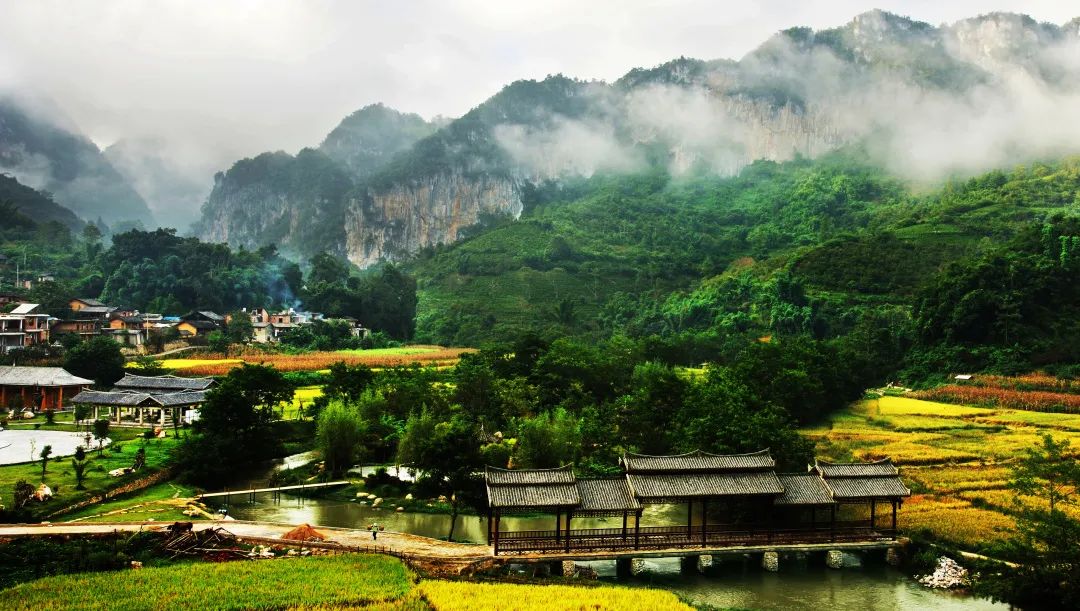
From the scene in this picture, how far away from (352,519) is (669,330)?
57.4 metres

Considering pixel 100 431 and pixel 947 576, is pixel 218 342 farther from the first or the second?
pixel 947 576

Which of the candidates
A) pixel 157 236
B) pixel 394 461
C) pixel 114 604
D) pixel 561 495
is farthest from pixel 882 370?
pixel 157 236

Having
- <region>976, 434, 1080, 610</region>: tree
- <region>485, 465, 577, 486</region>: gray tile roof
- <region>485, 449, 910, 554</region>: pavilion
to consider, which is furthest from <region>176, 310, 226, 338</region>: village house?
Answer: <region>976, 434, 1080, 610</region>: tree

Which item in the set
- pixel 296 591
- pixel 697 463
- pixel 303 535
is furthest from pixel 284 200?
pixel 296 591

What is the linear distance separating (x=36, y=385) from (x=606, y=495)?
123 feet

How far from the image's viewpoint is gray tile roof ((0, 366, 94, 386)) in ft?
145

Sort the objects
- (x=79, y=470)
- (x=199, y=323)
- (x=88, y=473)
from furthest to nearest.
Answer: (x=199, y=323)
(x=88, y=473)
(x=79, y=470)

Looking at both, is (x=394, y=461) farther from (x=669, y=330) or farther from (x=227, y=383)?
(x=669, y=330)

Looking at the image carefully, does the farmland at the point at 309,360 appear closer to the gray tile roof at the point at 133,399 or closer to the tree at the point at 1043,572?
the gray tile roof at the point at 133,399

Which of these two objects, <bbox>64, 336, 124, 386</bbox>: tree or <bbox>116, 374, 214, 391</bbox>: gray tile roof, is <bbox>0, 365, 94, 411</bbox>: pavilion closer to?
<bbox>116, 374, 214, 391</bbox>: gray tile roof

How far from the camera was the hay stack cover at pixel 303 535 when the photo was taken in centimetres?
2325

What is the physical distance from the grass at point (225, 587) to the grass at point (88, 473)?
7.44 metres

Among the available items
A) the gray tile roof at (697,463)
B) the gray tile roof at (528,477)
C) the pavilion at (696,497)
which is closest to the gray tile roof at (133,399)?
the gray tile roof at (528,477)

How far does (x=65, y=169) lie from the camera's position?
6294 inches
